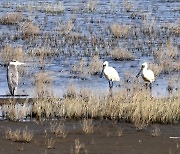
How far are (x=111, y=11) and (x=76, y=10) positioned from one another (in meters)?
1.90

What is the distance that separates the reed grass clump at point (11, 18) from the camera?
32594mm

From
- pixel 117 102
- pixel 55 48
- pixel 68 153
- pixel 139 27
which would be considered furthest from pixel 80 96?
pixel 139 27

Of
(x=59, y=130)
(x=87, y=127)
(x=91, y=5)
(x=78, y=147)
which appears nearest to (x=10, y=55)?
(x=87, y=127)

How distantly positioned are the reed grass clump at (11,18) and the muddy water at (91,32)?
0.80 meters

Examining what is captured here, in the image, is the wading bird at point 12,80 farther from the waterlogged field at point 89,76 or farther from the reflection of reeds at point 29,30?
the reflection of reeds at point 29,30

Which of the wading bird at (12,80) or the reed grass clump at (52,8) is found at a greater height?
the reed grass clump at (52,8)

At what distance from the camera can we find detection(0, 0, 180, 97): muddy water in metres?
19.5

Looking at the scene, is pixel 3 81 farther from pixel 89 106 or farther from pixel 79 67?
pixel 89 106

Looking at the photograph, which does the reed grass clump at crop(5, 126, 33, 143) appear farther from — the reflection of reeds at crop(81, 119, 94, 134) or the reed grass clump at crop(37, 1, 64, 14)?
the reed grass clump at crop(37, 1, 64, 14)

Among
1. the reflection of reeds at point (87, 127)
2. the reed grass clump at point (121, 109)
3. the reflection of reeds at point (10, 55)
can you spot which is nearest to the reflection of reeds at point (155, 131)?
the reed grass clump at point (121, 109)

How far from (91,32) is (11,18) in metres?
4.48

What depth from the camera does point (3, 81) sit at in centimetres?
1967

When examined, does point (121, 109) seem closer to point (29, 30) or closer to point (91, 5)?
point (29, 30)

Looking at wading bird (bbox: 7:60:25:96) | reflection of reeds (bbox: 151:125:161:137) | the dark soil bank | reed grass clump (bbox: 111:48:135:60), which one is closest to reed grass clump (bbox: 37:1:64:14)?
reed grass clump (bbox: 111:48:135:60)
